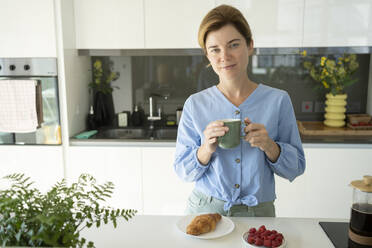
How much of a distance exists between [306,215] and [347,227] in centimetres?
153

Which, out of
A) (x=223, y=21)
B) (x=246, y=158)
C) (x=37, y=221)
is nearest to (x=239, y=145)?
(x=246, y=158)

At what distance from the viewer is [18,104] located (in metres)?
2.73

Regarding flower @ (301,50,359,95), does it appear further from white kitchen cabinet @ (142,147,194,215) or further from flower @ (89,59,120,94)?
flower @ (89,59,120,94)

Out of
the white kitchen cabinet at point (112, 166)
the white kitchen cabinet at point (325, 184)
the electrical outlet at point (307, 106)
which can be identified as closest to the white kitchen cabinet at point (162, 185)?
the white kitchen cabinet at point (112, 166)

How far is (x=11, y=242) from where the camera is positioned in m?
0.87

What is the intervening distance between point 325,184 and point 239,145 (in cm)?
157

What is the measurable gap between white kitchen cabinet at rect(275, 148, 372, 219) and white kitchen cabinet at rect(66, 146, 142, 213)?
3.50 ft

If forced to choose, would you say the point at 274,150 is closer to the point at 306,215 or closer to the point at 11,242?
the point at 11,242

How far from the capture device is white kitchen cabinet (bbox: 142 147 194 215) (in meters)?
2.75

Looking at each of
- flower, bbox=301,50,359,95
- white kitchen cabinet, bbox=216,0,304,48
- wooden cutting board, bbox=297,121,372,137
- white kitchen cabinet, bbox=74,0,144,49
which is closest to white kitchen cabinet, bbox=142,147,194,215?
white kitchen cabinet, bbox=74,0,144,49

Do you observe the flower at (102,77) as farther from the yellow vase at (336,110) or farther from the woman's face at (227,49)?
the woman's face at (227,49)

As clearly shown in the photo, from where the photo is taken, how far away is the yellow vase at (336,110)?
293 centimetres

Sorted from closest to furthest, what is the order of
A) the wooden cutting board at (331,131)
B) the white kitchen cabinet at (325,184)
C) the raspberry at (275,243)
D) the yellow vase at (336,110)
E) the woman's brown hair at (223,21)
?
the raspberry at (275,243)
the woman's brown hair at (223,21)
the white kitchen cabinet at (325,184)
the wooden cutting board at (331,131)
the yellow vase at (336,110)

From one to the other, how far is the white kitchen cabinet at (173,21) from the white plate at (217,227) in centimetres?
177
